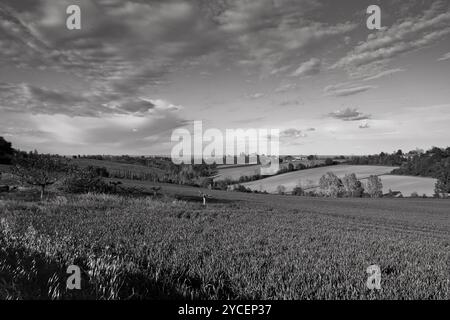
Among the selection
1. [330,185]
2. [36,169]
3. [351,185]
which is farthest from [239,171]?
[36,169]

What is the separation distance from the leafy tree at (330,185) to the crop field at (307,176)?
643 cm

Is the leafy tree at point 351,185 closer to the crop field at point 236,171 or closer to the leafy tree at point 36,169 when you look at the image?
the crop field at point 236,171

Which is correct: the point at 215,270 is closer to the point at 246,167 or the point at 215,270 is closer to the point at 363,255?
the point at 363,255

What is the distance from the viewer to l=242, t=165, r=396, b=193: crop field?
110 meters

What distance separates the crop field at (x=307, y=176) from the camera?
110 metres

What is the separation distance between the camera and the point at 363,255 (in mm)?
8797

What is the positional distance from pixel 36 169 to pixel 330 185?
88.8 metres

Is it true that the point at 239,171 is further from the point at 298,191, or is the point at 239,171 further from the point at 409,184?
the point at 409,184

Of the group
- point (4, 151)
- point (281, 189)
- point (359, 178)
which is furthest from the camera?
point (359, 178)

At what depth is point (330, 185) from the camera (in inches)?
3962

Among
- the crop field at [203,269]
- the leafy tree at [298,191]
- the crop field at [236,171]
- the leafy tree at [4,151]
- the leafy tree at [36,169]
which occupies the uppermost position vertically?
the leafy tree at [4,151]

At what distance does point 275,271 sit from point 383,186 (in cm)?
10638

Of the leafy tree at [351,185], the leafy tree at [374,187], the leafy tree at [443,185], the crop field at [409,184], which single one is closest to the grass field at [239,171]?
the crop field at [409,184]
